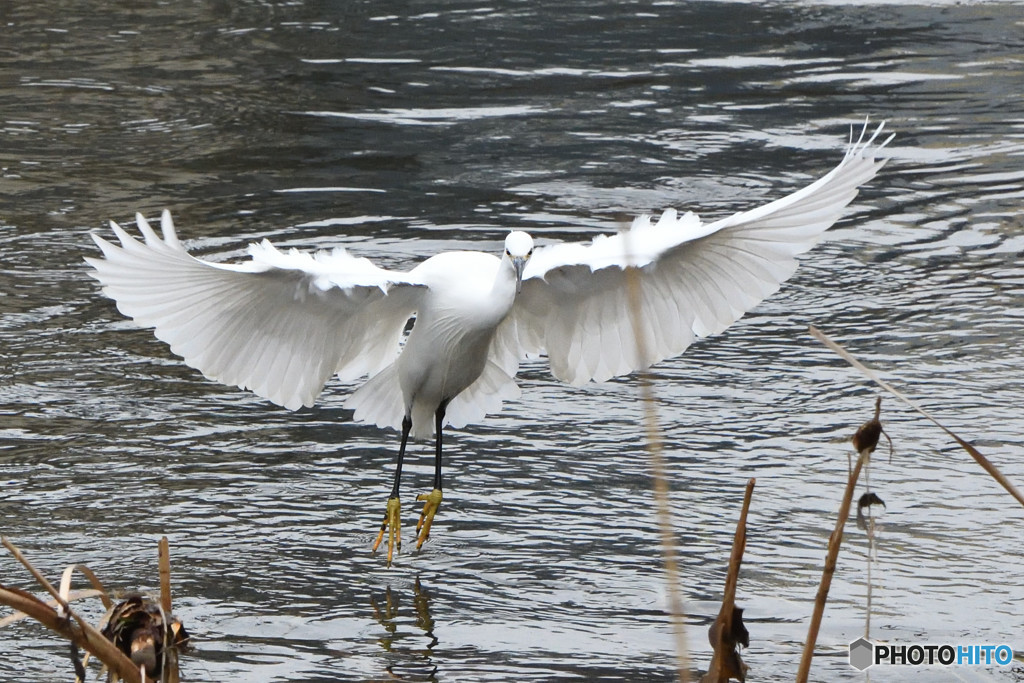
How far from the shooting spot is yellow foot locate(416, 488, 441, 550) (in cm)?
491

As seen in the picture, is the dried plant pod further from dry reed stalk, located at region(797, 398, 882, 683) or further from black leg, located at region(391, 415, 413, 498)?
black leg, located at region(391, 415, 413, 498)

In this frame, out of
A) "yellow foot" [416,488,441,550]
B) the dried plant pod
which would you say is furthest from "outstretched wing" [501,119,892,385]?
the dried plant pod

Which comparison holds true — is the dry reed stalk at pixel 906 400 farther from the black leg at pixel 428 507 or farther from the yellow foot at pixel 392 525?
the black leg at pixel 428 507

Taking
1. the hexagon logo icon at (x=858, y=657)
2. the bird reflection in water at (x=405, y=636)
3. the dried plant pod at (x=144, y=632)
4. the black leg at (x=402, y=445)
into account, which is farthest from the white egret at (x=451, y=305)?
the dried plant pod at (x=144, y=632)

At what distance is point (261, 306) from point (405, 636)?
1119mm

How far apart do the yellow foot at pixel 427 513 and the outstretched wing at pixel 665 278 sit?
29.3 inches

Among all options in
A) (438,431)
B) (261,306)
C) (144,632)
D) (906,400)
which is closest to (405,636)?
(261,306)

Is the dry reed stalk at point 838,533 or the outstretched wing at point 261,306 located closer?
the dry reed stalk at point 838,533

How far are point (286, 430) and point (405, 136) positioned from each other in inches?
164

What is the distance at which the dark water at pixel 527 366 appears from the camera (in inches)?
175

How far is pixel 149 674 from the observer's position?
7.11 feet

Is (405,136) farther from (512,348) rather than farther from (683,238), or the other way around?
(683,238)

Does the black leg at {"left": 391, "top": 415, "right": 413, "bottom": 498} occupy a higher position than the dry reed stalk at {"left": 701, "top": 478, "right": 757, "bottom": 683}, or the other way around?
the dry reed stalk at {"left": 701, "top": 478, "right": 757, "bottom": 683}

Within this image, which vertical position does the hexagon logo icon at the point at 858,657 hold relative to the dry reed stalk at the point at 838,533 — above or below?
below
